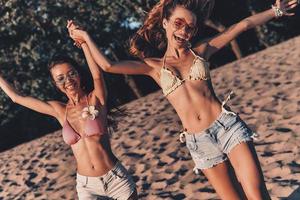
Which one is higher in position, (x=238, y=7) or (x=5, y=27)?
(x=5, y=27)

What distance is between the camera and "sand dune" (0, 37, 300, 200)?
23.5ft

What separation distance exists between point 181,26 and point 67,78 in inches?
43.6

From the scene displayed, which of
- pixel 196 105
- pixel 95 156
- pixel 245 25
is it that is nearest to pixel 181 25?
pixel 245 25

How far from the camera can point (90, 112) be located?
4.22 metres

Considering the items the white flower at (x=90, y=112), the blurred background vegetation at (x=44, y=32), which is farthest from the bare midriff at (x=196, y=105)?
the blurred background vegetation at (x=44, y=32)

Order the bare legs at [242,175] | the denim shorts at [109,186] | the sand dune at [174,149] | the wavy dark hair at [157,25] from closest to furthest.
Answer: the bare legs at [242,175]
the wavy dark hair at [157,25]
the denim shorts at [109,186]
the sand dune at [174,149]

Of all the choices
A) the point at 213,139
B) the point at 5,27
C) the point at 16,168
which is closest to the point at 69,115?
the point at 213,139

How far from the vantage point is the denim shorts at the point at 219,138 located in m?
3.70

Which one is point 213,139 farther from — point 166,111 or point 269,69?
point 269,69

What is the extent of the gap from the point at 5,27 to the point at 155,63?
14652mm

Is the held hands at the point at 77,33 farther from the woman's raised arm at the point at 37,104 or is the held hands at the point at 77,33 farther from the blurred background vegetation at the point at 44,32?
the blurred background vegetation at the point at 44,32

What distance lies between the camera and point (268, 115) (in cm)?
952

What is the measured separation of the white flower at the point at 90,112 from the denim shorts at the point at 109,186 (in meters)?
0.47

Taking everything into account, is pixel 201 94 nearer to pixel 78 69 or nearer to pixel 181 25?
pixel 181 25
